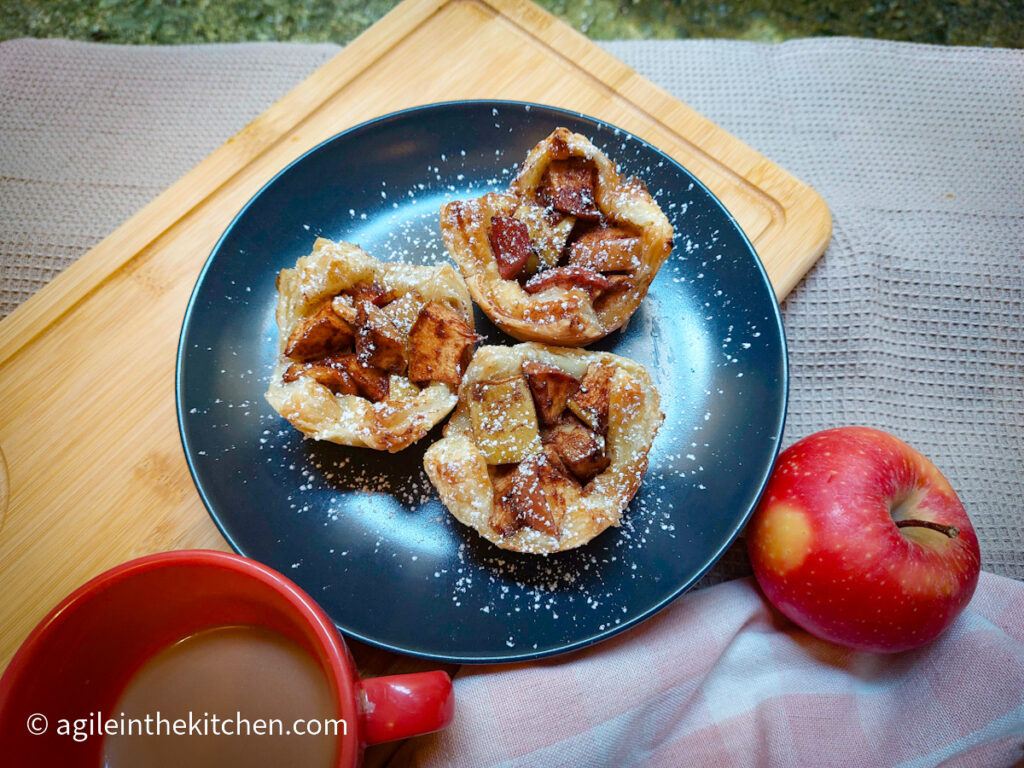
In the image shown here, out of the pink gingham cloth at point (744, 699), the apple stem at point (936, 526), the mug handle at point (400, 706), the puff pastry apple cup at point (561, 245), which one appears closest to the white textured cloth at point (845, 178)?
the pink gingham cloth at point (744, 699)

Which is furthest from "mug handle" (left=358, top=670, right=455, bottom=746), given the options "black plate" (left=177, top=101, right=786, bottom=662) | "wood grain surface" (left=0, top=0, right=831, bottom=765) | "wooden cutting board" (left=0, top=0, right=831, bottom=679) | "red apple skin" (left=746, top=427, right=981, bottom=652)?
"red apple skin" (left=746, top=427, right=981, bottom=652)

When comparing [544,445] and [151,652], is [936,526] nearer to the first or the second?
[544,445]

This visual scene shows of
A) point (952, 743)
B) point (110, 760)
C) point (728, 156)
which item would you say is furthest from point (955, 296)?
point (110, 760)

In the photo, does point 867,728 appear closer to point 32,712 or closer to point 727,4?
point 32,712

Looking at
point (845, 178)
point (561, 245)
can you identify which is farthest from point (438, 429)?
point (845, 178)

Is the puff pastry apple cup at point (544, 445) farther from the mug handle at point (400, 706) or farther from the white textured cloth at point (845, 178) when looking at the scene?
the white textured cloth at point (845, 178)
